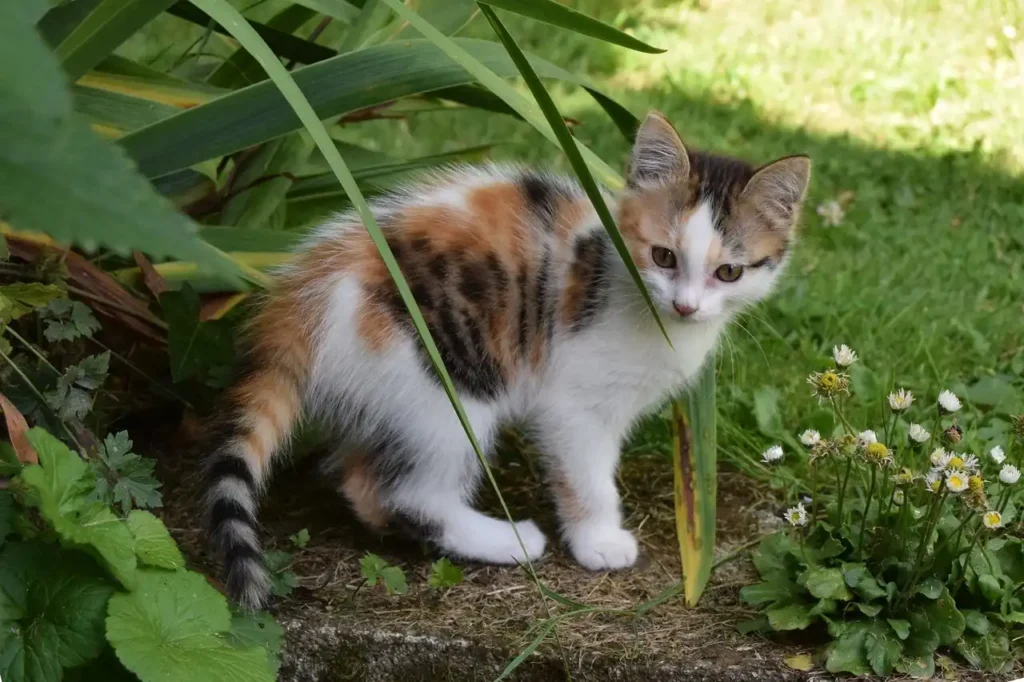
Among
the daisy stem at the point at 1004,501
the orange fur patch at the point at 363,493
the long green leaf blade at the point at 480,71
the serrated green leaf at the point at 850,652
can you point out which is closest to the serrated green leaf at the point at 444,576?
the orange fur patch at the point at 363,493

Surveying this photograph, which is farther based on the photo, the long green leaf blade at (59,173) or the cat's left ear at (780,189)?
the cat's left ear at (780,189)

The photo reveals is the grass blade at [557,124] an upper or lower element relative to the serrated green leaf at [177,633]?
upper

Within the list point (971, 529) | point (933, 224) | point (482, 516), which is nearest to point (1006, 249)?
point (933, 224)

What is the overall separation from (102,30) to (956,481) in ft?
4.26

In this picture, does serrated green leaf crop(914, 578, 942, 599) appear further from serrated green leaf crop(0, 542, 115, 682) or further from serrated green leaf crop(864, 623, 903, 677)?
serrated green leaf crop(0, 542, 115, 682)

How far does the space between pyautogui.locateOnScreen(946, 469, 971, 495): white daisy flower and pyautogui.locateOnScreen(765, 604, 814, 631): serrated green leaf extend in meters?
0.26

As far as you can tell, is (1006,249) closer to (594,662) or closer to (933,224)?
(933,224)

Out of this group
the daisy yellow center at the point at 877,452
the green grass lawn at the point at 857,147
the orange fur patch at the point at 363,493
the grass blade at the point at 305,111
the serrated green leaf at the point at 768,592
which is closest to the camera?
the grass blade at the point at 305,111

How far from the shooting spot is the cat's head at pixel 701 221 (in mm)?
1519

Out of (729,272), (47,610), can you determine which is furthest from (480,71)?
(47,610)

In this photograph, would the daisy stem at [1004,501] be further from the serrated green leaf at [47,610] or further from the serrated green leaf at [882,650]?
the serrated green leaf at [47,610]

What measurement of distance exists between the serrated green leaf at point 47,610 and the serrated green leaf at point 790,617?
86cm

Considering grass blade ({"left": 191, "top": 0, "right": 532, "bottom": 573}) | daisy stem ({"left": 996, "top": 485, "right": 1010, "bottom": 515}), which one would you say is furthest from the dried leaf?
daisy stem ({"left": 996, "top": 485, "right": 1010, "bottom": 515})

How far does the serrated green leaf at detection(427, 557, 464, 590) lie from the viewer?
1549mm
